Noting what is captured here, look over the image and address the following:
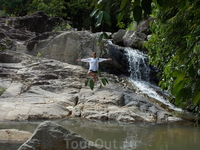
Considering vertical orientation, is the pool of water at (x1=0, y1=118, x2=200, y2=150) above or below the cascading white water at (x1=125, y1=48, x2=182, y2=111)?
below

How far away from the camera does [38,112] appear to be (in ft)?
22.9

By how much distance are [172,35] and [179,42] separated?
0.63m

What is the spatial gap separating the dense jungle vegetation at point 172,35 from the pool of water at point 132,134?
0.98 m

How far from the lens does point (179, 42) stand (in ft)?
12.9

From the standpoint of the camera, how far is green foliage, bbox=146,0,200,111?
125 cm

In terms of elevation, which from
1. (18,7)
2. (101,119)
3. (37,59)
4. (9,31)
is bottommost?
(101,119)

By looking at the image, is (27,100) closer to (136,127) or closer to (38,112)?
(38,112)

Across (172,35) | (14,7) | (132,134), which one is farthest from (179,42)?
(14,7)

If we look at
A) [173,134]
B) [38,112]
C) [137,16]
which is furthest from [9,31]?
[137,16]

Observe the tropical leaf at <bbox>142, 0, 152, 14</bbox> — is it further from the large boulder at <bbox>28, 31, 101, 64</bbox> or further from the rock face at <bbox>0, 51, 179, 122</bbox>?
the large boulder at <bbox>28, 31, 101, 64</bbox>

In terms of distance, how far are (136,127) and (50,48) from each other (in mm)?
8232

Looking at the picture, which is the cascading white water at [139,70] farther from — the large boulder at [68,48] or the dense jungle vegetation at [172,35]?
the dense jungle vegetation at [172,35]

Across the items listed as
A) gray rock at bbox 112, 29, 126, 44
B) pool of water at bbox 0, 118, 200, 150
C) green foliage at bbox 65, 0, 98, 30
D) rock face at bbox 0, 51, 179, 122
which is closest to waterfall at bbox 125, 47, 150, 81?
rock face at bbox 0, 51, 179, 122

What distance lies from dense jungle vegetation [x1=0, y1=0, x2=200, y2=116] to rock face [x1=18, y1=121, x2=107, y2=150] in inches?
64.0
